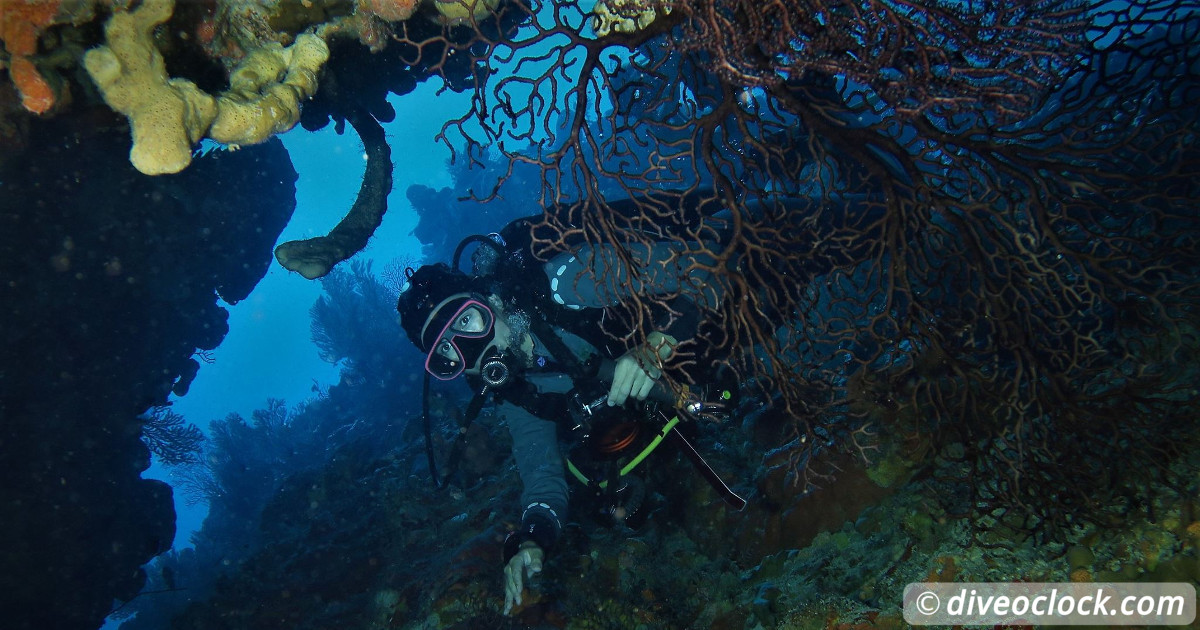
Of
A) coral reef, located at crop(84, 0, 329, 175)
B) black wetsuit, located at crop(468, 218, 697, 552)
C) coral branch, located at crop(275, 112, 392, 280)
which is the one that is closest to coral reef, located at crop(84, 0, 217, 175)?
coral reef, located at crop(84, 0, 329, 175)

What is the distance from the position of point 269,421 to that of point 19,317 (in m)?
15.4

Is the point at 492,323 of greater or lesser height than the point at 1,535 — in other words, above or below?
below

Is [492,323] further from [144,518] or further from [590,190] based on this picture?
[144,518]

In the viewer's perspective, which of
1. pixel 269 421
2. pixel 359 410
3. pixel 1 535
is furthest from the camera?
pixel 269 421

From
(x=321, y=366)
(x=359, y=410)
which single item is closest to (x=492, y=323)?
(x=359, y=410)

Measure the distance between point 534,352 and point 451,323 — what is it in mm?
849

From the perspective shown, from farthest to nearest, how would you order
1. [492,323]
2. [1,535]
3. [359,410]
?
[359,410] → [1,535] → [492,323]

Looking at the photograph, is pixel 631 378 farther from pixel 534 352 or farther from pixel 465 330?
pixel 465 330

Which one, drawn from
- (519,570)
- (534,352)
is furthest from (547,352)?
(519,570)

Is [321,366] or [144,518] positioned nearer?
[144,518]

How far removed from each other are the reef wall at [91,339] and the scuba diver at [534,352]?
323 centimetres

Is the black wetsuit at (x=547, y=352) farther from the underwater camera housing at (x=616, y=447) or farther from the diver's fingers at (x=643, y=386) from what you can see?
the diver's fingers at (x=643, y=386)

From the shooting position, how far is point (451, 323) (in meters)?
4.56

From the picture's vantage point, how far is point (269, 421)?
709 inches
